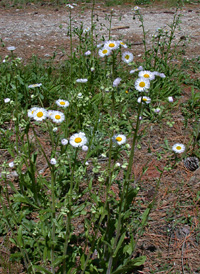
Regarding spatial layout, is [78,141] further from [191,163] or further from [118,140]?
[191,163]

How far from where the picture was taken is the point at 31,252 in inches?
79.7

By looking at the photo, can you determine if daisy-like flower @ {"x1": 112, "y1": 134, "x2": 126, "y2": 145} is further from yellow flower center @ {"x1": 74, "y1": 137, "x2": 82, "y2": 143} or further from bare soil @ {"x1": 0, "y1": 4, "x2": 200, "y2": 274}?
bare soil @ {"x1": 0, "y1": 4, "x2": 200, "y2": 274}

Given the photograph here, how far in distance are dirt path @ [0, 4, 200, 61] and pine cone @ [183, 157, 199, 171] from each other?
6.84 ft

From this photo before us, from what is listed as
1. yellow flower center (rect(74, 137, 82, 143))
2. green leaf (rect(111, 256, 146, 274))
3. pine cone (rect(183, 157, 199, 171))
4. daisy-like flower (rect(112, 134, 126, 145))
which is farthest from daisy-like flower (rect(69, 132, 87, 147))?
pine cone (rect(183, 157, 199, 171))

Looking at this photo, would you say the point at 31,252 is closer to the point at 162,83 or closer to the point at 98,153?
the point at 98,153

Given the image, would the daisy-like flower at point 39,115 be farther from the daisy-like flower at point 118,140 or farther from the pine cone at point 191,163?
the pine cone at point 191,163

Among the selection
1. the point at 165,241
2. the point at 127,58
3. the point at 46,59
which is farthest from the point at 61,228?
the point at 46,59

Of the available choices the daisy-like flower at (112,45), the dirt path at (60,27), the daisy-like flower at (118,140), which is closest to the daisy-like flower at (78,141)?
the daisy-like flower at (118,140)

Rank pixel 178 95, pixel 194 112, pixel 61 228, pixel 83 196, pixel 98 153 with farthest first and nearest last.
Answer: pixel 178 95, pixel 194 112, pixel 98 153, pixel 83 196, pixel 61 228

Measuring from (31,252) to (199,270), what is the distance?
3.86ft

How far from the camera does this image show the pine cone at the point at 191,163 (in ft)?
9.11

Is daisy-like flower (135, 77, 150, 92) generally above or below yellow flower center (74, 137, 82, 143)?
above

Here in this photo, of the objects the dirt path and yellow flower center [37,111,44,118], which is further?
the dirt path

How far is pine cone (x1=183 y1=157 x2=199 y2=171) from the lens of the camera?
2775 millimetres
